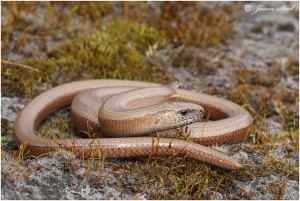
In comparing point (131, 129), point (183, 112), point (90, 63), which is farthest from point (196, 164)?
point (90, 63)

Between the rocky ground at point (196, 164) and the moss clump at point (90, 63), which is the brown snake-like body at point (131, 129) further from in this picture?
the moss clump at point (90, 63)

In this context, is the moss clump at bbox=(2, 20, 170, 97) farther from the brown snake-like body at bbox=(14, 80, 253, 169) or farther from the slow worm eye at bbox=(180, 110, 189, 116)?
the slow worm eye at bbox=(180, 110, 189, 116)

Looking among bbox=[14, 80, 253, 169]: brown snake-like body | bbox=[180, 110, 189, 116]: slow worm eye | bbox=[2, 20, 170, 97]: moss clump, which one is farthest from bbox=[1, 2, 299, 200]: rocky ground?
bbox=[180, 110, 189, 116]: slow worm eye

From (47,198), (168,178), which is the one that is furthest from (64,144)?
(168,178)

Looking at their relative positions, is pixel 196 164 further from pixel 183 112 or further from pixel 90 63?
pixel 90 63

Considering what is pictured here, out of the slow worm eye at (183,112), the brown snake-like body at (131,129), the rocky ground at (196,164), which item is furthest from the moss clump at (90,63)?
the slow worm eye at (183,112)

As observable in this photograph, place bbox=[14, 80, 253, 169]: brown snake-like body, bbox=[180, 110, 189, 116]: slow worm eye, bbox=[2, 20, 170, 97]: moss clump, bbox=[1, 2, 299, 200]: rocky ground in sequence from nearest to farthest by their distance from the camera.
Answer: bbox=[1, 2, 299, 200]: rocky ground < bbox=[14, 80, 253, 169]: brown snake-like body < bbox=[180, 110, 189, 116]: slow worm eye < bbox=[2, 20, 170, 97]: moss clump
